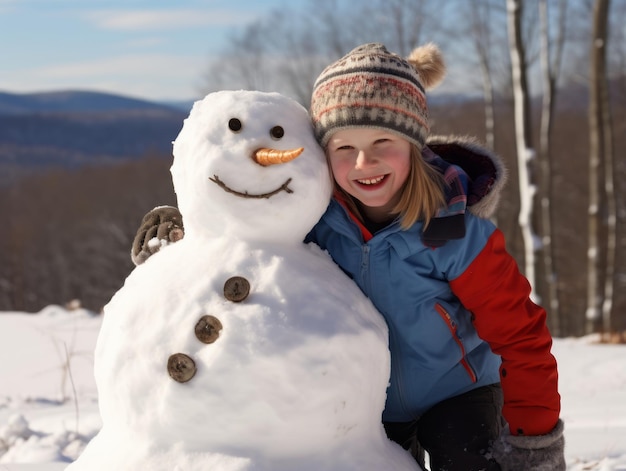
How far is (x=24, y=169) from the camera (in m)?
42.2

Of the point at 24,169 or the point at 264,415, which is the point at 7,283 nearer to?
the point at 24,169

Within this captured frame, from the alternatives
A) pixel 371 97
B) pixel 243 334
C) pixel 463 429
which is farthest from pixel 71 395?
pixel 371 97

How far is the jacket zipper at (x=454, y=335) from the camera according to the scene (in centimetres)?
213

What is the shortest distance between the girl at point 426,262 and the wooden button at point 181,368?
0.62m

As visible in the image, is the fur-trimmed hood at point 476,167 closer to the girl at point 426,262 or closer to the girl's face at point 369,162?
the girl at point 426,262

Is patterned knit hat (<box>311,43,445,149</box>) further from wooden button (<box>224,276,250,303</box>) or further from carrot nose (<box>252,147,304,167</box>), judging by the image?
wooden button (<box>224,276,250,303</box>)

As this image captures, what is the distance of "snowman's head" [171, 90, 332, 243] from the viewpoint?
183cm

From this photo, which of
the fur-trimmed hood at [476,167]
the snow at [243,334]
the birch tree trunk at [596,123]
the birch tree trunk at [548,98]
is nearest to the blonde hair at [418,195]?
the fur-trimmed hood at [476,167]

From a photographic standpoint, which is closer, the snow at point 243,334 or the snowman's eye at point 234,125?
the snow at point 243,334

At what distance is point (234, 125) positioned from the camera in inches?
73.4

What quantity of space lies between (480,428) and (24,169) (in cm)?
4414

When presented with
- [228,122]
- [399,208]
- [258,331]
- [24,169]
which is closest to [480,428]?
[399,208]

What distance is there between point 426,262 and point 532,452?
0.64 metres

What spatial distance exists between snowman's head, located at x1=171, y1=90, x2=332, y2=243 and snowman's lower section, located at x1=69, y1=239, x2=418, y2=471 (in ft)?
0.23
